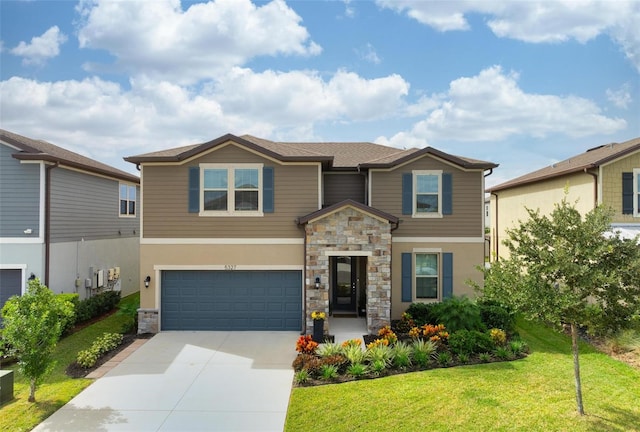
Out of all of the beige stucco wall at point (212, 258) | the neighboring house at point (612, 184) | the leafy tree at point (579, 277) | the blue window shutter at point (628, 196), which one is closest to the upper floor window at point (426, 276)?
the neighboring house at point (612, 184)

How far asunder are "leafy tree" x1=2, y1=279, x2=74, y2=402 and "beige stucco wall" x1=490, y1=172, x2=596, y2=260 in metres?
10.3

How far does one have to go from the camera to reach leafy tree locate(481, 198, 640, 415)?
6309mm

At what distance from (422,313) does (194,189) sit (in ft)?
26.2

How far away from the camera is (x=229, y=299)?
12.2 meters

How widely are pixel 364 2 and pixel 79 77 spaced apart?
10.1 meters

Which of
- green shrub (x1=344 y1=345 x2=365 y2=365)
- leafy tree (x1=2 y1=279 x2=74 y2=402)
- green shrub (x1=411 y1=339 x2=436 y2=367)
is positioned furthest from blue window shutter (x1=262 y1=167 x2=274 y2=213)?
leafy tree (x1=2 y1=279 x2=74 y2=402)

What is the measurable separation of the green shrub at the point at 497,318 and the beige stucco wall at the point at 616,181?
235 inches

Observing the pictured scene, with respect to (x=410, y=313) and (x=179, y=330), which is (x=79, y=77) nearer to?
(x=179, y=330)

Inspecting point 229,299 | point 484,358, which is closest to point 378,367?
point 484,358

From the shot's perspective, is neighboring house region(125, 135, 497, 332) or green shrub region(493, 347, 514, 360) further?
neighboring house region(125, 135, 497, 332)

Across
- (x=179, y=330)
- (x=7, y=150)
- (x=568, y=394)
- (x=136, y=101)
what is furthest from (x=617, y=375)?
(x=7, y=150)

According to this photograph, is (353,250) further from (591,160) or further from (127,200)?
(127,200)

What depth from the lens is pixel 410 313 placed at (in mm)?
12148

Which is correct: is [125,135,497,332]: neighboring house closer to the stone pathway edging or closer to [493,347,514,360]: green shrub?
the stone pathway edging
